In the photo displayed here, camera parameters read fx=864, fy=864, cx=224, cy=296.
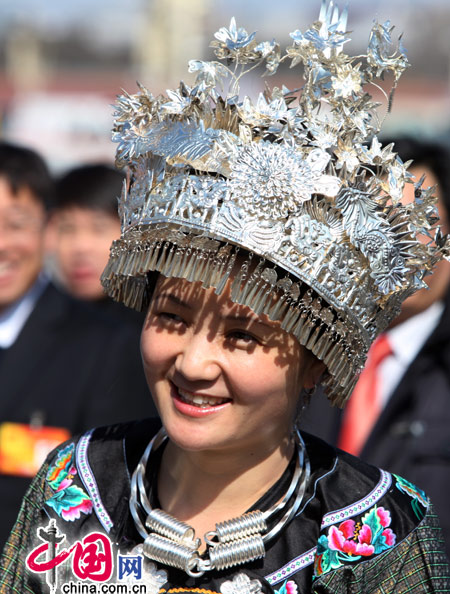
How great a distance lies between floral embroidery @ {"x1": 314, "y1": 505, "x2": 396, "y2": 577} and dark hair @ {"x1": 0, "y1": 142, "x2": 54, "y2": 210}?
2.45 metres

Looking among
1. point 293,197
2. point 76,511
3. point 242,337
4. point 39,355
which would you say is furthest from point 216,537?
point 39,355

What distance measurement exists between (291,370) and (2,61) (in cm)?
3470

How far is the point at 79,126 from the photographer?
940cm

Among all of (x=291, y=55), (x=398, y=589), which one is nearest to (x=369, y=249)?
(x=291, y=55)

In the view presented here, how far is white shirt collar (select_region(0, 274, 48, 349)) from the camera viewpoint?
377cm

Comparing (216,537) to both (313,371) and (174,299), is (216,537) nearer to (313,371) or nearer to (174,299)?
(313,371)

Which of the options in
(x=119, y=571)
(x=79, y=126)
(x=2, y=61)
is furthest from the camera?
(x=2, y=61)

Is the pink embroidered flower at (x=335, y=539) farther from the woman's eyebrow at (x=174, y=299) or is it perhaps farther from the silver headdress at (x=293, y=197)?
the woman's eyebrow at (x=174, y=299)

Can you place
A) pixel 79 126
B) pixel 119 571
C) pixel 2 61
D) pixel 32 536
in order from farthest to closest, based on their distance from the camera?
1. pixel 2 61
2. pixel 79 126
3. pixel 32 536
4. pixel 119 571

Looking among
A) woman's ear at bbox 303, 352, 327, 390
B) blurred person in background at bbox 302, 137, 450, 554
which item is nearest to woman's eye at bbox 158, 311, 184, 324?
woman's ear at bbox 303, 352, 327, 390

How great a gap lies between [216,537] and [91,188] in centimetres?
285

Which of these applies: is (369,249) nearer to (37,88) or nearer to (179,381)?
(179,381)

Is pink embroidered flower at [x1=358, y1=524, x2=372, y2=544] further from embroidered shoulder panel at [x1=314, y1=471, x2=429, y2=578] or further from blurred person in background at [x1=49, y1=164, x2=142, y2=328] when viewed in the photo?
blurred person in background at [x1=49, y1=164, x2=142, y2=328]

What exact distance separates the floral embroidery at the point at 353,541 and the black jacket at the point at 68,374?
4.50 ft
